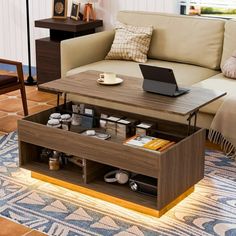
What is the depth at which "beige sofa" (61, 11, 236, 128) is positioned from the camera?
4094 mm

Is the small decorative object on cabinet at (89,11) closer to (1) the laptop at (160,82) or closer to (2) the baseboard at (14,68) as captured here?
(2) the baseboard at (14,68)

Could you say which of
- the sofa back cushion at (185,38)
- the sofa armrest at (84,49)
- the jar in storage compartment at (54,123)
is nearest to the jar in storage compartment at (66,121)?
the jar in storage compartment at (54,123)

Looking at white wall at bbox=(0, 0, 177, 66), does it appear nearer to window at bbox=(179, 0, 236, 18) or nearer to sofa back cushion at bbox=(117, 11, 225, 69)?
window at bbox=(179, 0, 236, 18)

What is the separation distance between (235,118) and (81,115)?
0.98 metres

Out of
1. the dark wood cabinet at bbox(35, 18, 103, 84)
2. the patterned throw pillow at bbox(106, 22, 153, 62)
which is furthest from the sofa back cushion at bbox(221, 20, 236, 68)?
the dark wood cabinet at bbox(35, 18, 103, 84)

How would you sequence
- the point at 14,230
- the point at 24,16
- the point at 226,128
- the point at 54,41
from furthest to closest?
the point at 24,16, the point at 54,41, the point at 226,128, the point at 14,230

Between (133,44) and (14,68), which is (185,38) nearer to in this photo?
(133,44)

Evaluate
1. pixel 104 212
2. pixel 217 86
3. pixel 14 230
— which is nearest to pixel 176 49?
pixel 217 86

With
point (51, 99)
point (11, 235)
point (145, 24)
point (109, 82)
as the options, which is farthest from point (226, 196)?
point (51, 99)

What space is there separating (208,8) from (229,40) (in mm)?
718

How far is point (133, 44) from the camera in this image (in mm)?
4348

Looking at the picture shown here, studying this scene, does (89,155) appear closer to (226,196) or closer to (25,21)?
(226,196)

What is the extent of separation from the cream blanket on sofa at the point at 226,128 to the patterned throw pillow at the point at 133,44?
1.06 metres

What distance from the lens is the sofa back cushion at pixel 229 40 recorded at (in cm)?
405
